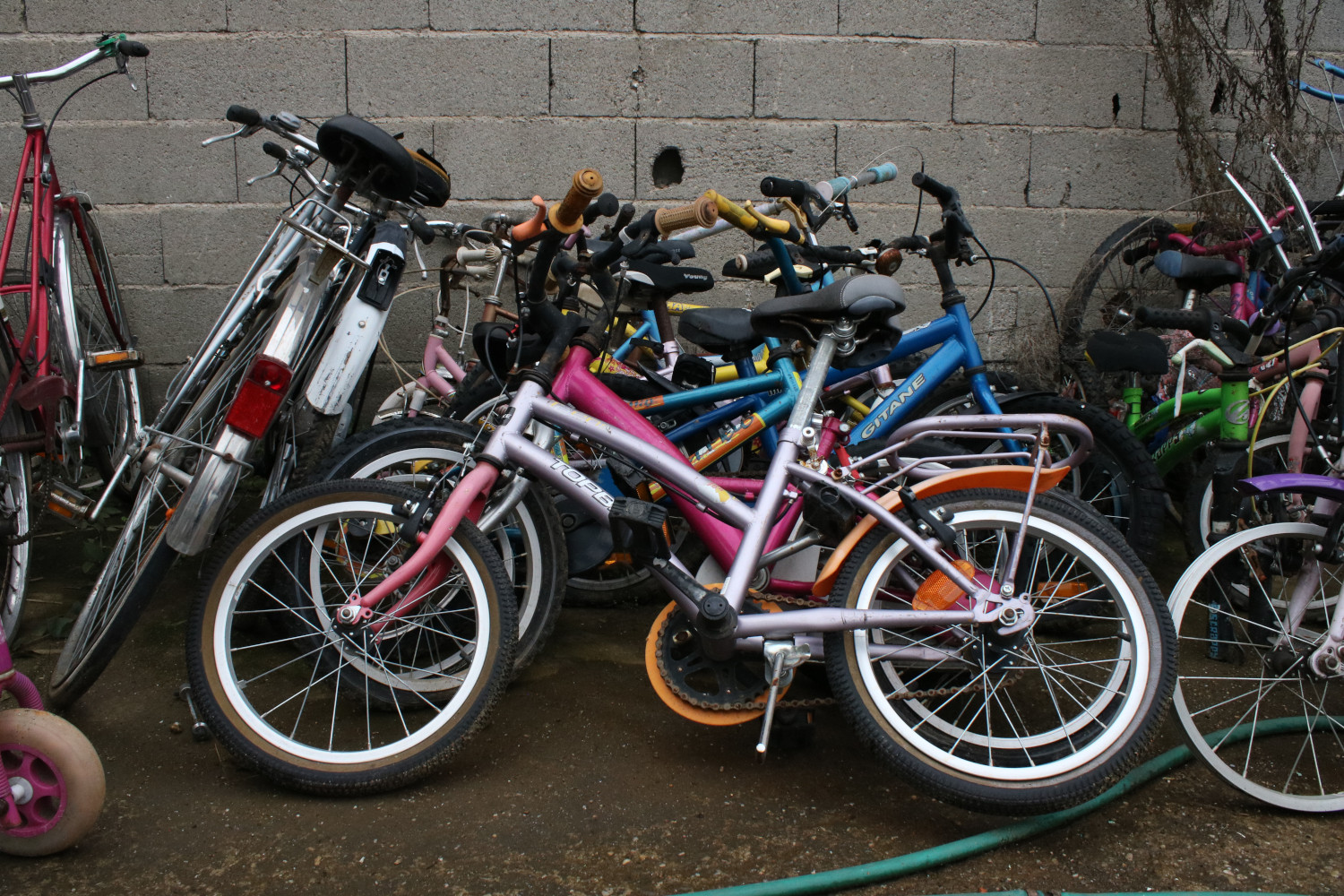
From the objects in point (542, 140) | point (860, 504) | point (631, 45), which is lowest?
point (860, 504)

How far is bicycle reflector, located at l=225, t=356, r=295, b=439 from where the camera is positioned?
2.53 m

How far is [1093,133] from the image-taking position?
4301mm

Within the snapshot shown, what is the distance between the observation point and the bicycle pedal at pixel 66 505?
3139 millimetres

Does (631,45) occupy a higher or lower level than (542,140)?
higher

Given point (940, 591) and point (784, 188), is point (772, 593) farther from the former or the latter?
point (784, 188)

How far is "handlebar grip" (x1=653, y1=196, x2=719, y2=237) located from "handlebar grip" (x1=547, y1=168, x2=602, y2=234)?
0.19 metres

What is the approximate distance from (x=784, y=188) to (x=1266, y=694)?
2.00 meters

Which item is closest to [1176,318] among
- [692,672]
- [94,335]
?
[692,672]

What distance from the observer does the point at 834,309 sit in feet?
7.59

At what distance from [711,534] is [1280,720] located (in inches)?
60.9

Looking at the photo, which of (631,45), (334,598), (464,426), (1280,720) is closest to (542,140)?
(631,45)

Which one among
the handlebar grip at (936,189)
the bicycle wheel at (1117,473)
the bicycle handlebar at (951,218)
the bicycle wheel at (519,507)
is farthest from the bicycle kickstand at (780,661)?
the handlebar grip at (936,189)

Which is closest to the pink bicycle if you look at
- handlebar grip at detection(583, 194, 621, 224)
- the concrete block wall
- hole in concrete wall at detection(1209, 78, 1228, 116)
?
handlebar grip at detection(583, 194, 621, 224)

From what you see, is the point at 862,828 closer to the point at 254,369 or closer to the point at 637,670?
the point at 637,670
